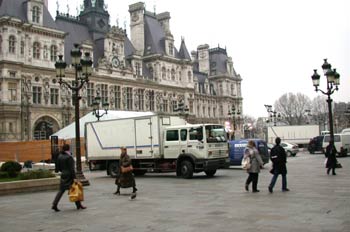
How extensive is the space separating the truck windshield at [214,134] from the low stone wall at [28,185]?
7.39 metres

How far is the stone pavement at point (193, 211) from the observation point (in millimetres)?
8922

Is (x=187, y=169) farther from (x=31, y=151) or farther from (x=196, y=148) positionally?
(x=31, y=151)

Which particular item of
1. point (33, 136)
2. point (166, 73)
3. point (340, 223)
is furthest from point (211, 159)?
point (166, 73)

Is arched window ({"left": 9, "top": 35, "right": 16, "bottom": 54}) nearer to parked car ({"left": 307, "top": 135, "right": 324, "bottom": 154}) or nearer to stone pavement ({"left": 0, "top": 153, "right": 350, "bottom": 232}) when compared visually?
stone pavement ({"left": 0, "top": 153, "right": 350, "bottom": 232})

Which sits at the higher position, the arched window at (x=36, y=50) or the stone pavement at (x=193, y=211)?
the arched window at (x=36, y=50)

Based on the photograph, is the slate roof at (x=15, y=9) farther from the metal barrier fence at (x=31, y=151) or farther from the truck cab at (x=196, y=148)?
the truck cab at (x=196, y=148)

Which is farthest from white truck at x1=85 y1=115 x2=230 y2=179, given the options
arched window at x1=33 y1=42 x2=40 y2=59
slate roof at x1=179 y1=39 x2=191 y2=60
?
slate roof at x1=179 y1=39 x2=191 y2=60

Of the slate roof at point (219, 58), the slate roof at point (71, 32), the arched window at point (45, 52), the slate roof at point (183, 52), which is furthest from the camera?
the slate roof at point (219, 58)

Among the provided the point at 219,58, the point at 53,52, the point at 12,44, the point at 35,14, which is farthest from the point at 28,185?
the point at 219,58

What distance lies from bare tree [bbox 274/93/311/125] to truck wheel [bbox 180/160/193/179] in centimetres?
8457

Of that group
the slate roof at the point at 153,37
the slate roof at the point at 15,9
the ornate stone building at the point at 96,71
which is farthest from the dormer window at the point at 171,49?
the slate roof at the point at 15,9

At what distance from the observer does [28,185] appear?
54.5 feet

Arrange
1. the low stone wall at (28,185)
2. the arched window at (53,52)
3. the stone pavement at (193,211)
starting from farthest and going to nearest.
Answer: the arched window at (53,52), the low stone wall at (28,185), the stone pavement at (193,211)

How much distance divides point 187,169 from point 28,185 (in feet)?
25.0
